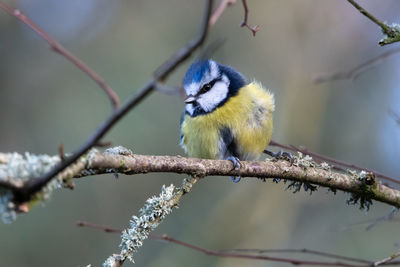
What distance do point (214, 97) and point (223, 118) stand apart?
19 cm

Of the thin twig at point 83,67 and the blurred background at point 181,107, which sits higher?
the blurred background at point 181,107

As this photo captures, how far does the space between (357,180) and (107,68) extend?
467cm

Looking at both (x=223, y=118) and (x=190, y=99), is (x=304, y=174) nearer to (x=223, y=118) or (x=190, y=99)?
(x=223, y=118)

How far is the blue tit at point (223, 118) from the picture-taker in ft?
8.18

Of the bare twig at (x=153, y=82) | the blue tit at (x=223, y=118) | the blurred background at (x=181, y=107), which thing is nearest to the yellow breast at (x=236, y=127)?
the blue tit at (x=223, y=118)

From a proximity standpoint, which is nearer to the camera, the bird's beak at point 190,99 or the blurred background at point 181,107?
the bird's beak at point 190,99

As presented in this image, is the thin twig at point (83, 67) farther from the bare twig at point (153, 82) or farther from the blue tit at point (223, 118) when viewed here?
the blue tit at point (223, 118)

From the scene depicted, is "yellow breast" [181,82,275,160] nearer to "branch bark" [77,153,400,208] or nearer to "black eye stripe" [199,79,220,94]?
"black eye stripe" [199,79,220,94]

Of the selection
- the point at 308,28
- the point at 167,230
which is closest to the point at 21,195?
the point at 167,230

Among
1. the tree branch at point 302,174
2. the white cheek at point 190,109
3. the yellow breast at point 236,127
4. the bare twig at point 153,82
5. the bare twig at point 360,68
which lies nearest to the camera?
the bare twig at point 153,82

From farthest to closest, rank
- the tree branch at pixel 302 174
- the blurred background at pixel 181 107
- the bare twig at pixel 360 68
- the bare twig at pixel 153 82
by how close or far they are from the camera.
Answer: the blurred background at pixel 181 107
the bare twig at pixel 360 68
the tree branch at pixel 302 174
the bare twig at pixel 153 82

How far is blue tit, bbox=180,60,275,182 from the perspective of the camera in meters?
2.49

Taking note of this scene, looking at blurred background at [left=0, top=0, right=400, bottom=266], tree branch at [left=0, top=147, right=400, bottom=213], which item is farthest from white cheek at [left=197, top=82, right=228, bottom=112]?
blurred background at [left=0, top=0, right=400, bottom=266]

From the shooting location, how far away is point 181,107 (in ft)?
17.8
